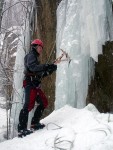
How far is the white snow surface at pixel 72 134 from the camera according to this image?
16.1 ft

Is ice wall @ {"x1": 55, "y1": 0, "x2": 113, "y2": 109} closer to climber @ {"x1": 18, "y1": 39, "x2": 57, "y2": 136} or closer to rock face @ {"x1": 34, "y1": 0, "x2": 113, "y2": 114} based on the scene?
rock face @ {"x1": 34, "y1": 0, "x2": 113, "y2": 114}

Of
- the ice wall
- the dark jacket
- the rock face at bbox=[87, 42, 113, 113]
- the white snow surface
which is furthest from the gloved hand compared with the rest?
the rock face at bbox=[87, 42, 113, 113]

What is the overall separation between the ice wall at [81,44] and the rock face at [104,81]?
12.5 inches

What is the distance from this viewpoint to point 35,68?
5879 millimetres

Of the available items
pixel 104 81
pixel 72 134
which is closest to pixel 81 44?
pixel 104 81

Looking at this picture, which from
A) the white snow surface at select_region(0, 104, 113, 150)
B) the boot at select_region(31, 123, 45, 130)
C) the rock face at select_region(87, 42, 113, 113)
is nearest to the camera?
the white snow surface at select_region(0, 104, 113, 150)

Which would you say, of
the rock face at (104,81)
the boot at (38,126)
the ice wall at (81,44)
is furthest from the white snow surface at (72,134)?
the rock face at (104,81)

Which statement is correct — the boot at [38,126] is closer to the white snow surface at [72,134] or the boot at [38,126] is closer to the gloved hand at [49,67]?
the white snow surface at [72,134]

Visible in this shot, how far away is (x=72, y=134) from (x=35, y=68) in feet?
4.24

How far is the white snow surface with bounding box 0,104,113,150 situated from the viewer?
16.1ft

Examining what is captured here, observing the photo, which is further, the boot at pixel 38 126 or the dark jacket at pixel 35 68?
the boot at pixel 38 126

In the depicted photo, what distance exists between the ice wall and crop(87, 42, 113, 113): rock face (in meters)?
0.32

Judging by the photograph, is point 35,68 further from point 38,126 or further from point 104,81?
point 104,81

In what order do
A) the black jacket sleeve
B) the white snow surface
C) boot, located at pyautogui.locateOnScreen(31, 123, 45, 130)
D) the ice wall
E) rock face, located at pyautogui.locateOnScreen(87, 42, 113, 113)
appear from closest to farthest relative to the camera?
the white snow surface < the black jacket sleeve < boot, located at pyautogui.locateOnScreen(31, 123, 45, 130) < the ice wall < rock face, located at pyautogui.locateOnScreen(87, 42, 113, 113)
